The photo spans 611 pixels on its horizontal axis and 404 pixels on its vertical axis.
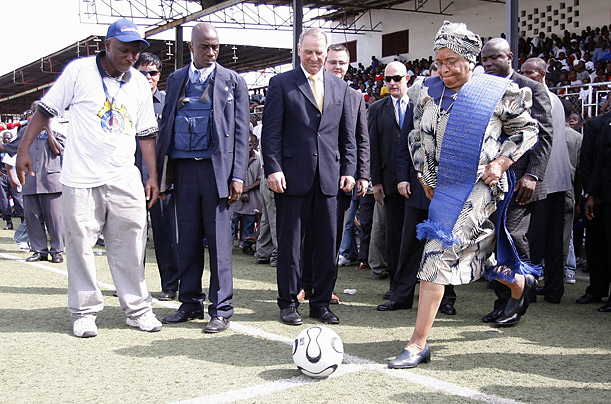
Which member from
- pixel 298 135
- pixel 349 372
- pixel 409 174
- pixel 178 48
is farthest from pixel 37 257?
pixel 178 48

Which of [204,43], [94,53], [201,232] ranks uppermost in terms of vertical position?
[94,53]

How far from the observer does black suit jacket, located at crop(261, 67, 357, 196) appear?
542 centimetres

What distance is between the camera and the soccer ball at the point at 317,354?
386cm

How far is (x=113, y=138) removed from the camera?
504 cm

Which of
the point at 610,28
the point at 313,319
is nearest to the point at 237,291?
the point at 313,319

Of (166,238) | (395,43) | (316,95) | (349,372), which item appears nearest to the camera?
(349,372)

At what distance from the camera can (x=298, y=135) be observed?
5445 millimetres

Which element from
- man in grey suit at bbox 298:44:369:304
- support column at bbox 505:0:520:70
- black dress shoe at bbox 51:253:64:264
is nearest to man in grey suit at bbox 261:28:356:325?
man in grey suit at bbox 298:44:369:304

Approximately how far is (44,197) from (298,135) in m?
5.56

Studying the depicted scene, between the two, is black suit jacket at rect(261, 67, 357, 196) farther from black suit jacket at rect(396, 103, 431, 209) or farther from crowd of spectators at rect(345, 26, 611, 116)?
crowd of spectators at rect(345, 26, 611, 116)

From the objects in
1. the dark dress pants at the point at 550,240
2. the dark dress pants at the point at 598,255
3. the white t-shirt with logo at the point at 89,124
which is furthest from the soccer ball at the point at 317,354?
the dark dress pants at the point at 598,255

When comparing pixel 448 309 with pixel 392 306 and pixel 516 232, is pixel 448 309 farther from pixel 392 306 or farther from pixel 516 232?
pixel 516 232

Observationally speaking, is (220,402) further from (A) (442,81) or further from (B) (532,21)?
(B) (532,21)

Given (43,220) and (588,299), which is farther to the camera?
(43,220)
